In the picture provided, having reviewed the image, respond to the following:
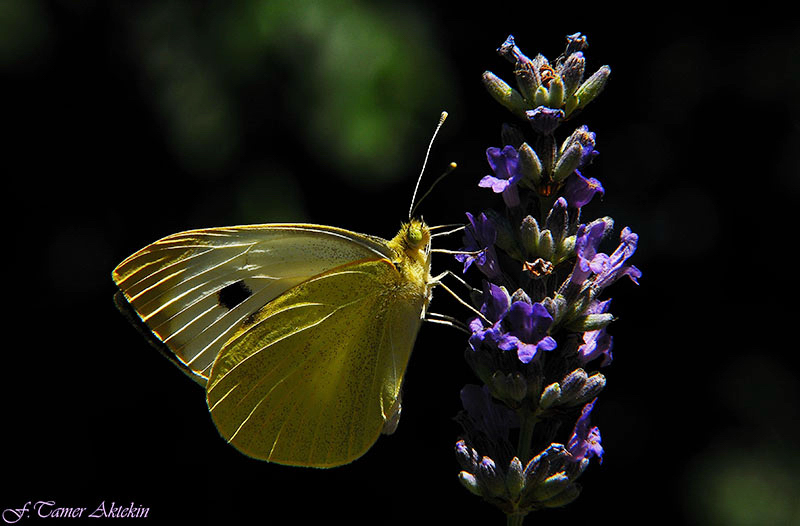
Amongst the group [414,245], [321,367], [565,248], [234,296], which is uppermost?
[565,248]

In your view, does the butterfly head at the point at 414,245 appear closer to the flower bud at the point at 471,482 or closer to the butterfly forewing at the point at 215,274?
the butterfly forewing at the point at 215,274

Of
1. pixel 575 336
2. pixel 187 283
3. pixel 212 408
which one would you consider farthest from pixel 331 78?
pixel 575 336

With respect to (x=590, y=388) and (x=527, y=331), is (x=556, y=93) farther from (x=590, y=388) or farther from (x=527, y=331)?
(x=590, y=388)

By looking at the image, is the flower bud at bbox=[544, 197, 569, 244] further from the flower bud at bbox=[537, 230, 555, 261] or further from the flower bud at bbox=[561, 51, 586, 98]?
the flower bud at bbox=[561, 51, 586, 98]

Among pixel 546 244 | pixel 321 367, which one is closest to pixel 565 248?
pixel 546 244

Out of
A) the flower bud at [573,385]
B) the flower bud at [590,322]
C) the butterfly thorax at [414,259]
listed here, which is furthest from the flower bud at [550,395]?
the butterfly thorax at [414,259]

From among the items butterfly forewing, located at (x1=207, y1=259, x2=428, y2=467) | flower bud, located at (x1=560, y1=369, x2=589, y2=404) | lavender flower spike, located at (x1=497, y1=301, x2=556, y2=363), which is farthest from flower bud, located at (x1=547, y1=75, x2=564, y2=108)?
butterfly forewing, located at (x1=207, y1=259, x2=428, y2=467)
